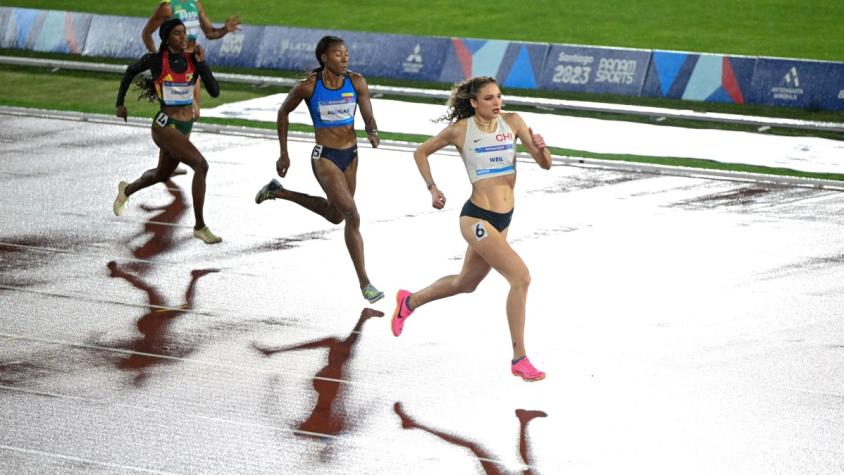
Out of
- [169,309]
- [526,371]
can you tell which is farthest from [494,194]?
[169,309]

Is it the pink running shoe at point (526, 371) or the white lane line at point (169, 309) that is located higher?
the white lane line at point (169, 309)

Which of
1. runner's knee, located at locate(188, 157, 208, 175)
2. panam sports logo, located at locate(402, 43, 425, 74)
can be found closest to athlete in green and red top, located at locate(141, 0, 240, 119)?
runner's knee, located at locate(188, 157, 208, 175)

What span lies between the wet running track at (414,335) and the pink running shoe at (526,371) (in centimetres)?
12

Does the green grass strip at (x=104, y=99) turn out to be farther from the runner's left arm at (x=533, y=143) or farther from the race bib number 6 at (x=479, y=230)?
the race bib number 6 at (x=479, y=230)

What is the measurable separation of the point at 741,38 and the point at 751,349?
18.5m

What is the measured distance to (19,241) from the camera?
44.4ft

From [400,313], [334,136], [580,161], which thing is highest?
[580,161]

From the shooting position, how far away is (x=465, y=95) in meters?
9.58

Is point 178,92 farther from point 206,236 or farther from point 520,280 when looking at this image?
point 520,280

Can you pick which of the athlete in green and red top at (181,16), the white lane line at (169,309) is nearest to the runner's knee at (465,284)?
the white lane line at (169,309)

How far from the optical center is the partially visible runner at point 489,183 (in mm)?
9117

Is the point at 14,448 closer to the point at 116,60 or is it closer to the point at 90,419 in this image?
the point at 90,419

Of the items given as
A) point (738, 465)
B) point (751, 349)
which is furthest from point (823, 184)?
point (738, 465)

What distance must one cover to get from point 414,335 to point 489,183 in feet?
5.76
